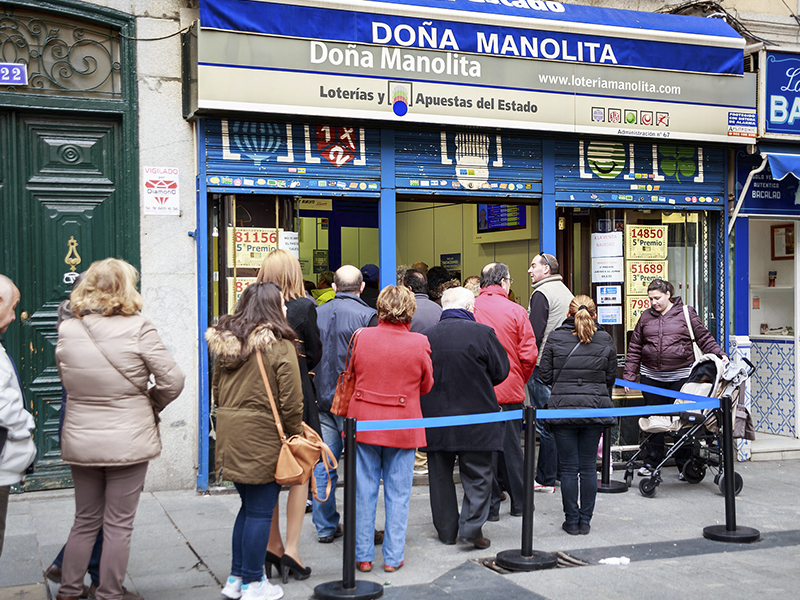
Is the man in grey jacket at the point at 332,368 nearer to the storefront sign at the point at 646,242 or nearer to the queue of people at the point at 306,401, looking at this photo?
the queue of people at the point at 306,401

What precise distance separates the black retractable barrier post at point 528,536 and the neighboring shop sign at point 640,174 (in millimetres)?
3796

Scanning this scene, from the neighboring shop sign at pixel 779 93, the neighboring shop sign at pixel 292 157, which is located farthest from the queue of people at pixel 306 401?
the neighboring shop sign at pixel 779 93

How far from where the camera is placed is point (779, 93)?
9.02 metres

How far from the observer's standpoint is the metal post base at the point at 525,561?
5.25 m

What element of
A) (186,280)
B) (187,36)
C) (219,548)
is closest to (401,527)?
(219,548)

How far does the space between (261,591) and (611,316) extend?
5.54 m

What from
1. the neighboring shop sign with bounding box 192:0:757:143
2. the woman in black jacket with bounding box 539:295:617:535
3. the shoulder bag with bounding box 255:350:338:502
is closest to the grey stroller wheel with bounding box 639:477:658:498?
the woman in black jacket with bounding box 539:295:617:535

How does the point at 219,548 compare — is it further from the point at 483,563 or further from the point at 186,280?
the point at 186,280

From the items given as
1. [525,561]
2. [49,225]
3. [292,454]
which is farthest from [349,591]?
[49,225]

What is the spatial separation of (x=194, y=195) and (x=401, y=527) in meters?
3.59

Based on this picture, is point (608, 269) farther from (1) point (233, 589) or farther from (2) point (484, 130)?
(1) point (233, 589)

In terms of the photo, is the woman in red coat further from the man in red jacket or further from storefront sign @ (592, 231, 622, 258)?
storefront sign @ (592, 231, 622, 258)

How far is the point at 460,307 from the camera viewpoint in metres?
5.90

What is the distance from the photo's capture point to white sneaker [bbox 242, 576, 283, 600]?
4.54 metres
